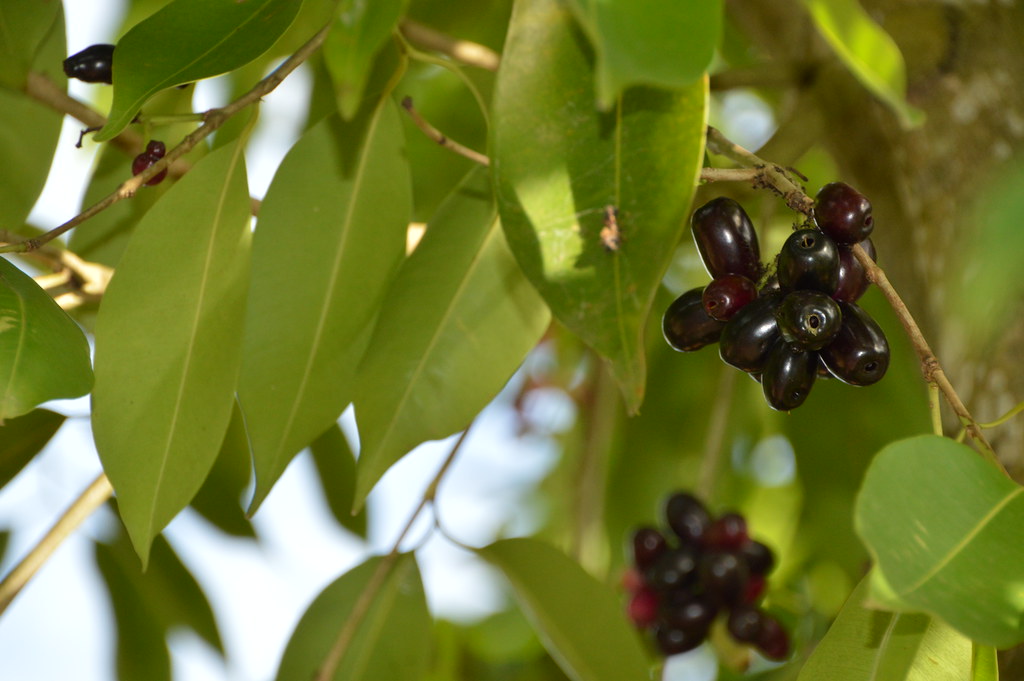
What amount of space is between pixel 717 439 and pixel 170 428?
894 mm

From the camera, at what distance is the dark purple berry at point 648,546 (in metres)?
1.43

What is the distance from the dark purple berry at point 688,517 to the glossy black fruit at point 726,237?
738 millimetres

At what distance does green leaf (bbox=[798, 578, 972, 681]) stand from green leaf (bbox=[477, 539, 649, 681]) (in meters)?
0.26

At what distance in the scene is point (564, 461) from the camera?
89.4 inches

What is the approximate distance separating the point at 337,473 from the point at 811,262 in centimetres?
91

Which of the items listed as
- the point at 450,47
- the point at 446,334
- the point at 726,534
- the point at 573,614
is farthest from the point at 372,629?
the point at 450,47

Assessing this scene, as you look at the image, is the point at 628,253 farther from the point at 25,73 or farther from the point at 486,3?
the point at 486,3

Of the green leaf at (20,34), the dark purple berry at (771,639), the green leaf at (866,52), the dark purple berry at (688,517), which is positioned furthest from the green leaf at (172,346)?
the dark purple berry at (771,639)

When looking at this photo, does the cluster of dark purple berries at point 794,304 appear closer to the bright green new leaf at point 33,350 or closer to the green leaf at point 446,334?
the green leaf at point 446,334

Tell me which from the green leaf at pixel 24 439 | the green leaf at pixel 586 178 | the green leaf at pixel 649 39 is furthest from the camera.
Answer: the green leaf at pixel 24 439

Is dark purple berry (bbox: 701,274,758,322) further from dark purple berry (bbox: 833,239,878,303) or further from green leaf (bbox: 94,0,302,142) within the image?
green leaf (bbox: 94,0,302,142)

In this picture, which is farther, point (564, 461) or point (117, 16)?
point (564, 461)

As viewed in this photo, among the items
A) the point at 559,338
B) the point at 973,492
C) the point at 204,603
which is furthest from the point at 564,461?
the point at 973,492

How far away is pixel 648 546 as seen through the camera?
143 centimetres
